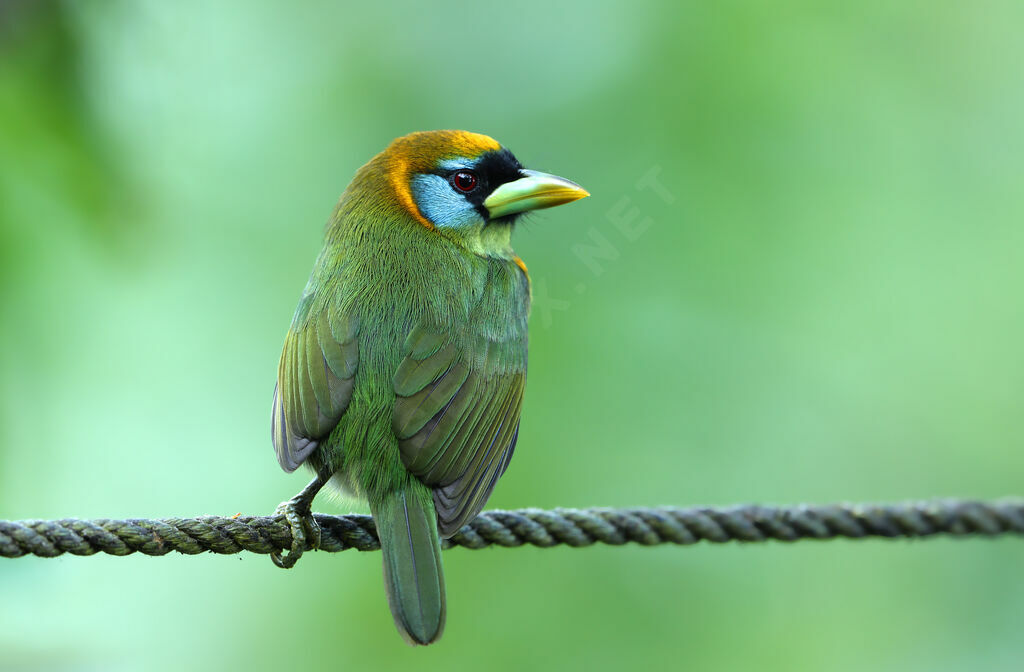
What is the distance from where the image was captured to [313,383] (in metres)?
2.93

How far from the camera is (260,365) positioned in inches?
202

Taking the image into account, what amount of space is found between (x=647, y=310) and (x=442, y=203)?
2.27 metres

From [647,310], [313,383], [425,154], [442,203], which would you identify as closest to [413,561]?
[313,383]

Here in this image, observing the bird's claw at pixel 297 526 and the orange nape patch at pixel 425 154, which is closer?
the bird's claw at pixel 297 526

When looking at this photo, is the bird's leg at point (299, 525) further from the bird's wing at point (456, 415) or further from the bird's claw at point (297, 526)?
the bird's wing at point (456, 415)

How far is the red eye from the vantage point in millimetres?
3570

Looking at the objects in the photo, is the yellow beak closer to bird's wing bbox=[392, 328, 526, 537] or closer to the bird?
the bird

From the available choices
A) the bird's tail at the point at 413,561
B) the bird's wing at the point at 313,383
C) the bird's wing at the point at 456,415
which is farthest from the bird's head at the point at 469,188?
the bird's tail at the point at 413,561

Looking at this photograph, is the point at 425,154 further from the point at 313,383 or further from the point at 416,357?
the point at 313,383

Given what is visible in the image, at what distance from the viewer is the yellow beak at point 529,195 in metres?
3.52

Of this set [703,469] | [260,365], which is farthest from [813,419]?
[260,365]

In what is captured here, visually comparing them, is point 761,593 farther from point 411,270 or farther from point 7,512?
point 7,512

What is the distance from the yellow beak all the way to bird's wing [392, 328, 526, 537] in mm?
507

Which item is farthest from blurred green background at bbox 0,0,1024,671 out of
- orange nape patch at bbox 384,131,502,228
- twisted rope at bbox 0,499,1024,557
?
twisted rope at bbox 0,499,1024,557
